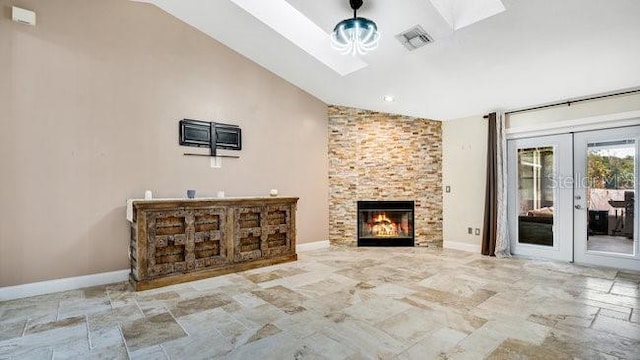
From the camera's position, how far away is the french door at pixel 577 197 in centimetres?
428

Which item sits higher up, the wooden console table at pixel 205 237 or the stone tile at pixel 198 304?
the wooden console table at pixel 205 237

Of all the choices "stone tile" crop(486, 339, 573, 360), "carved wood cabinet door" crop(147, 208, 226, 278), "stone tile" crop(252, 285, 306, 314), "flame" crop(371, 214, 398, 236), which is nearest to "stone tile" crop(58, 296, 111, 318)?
"carved wood cabinet door" crop(147, 208, 226, 278)

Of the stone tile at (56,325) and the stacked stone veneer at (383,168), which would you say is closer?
the stone tile at (56,325)

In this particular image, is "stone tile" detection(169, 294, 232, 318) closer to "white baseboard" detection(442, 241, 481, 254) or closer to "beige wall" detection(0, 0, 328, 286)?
"beige wall" detection(0, 0, 328, 286)

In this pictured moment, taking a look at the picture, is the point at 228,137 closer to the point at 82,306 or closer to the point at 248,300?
the point at 248,300

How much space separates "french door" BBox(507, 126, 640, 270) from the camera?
14.0 feet

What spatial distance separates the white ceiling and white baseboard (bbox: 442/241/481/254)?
2423 millimetres

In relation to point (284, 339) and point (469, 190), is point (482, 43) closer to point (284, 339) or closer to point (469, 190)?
point (469, 190)

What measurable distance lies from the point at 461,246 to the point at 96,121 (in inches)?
239

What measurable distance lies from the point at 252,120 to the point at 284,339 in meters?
3.58

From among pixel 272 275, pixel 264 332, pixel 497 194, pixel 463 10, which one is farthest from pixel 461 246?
pixel 264 332

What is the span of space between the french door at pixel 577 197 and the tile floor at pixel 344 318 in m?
0.60

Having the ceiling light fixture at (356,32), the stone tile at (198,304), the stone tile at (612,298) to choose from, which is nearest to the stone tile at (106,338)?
the stone tile at (198,304)

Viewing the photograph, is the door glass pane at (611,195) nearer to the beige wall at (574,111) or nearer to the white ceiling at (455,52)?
the beige wall at (574,111)
